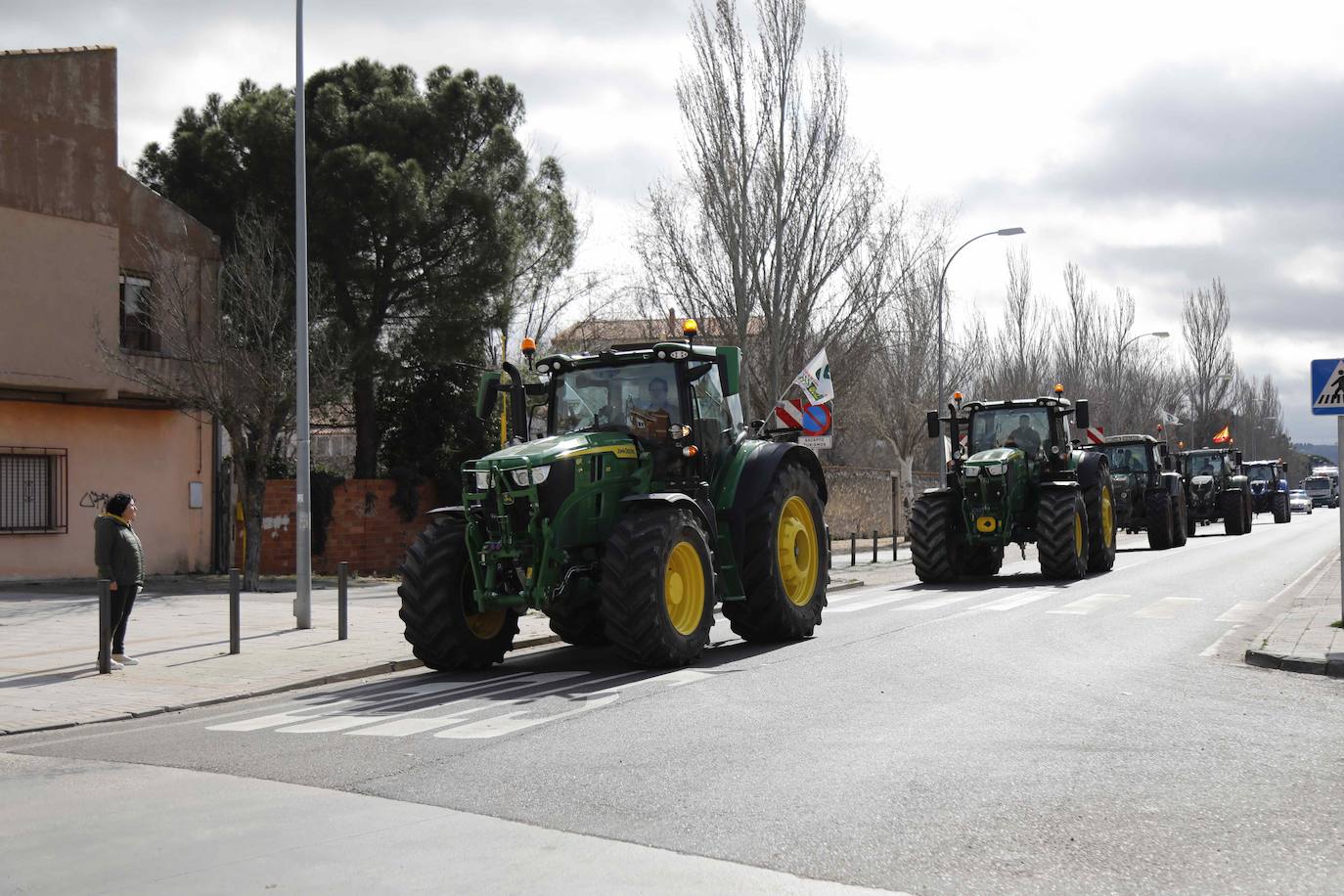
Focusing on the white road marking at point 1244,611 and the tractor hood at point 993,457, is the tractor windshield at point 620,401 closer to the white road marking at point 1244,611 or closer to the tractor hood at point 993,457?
the white road marking at point 1244,611

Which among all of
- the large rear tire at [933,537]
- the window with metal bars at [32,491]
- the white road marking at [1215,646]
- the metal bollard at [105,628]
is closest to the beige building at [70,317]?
the window with metal bars at [32,491]

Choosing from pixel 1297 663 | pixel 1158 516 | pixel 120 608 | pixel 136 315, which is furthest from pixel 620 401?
pixel 1158 516

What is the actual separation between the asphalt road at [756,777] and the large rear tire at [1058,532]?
8.31 metres

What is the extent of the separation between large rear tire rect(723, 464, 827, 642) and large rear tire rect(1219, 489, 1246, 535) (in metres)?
30.7

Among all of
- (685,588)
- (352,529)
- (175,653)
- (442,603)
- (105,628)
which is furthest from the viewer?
(352,529)

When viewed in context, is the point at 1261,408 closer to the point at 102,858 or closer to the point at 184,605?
the point at 184,605

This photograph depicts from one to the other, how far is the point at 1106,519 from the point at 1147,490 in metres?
9.75

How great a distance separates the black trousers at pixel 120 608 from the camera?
43.9 feet

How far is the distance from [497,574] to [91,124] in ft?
60.6

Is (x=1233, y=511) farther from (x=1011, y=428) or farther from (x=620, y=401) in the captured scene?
(x=620, y=401)

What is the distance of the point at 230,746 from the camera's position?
8867 millimetres

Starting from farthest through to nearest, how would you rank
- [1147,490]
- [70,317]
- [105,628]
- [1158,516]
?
1. [1147,490]
2. [1158,516]
3. [70,317]
4. [105,628]

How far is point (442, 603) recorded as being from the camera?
1207 centimetres

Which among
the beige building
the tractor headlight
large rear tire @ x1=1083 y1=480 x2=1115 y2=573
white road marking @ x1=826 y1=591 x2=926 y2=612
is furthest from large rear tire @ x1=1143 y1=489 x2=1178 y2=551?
the tractor headlight
